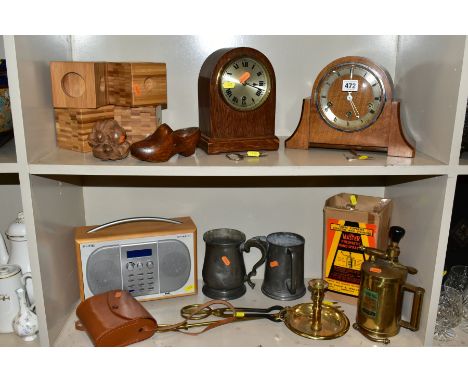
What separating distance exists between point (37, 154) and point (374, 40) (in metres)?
0.86

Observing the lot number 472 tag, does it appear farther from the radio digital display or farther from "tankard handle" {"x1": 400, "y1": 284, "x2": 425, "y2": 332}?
the radio digital display

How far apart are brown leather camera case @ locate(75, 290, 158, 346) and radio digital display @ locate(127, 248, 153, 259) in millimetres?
94

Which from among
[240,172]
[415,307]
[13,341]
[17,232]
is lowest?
[13,341]

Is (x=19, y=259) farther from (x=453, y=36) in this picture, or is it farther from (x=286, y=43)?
(x=453, y=36)

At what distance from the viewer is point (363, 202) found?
1.19 metres

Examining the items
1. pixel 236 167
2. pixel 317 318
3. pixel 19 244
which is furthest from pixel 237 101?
pixel 19 244

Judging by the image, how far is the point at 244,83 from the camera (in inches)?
40.6

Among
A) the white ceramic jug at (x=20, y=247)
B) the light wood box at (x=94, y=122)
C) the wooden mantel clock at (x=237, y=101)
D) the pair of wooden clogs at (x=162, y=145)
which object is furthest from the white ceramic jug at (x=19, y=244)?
the wooden mantel clock at (x=237, y=101)

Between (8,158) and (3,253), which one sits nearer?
(8,158)

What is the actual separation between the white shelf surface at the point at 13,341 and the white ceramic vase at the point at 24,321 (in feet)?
0.05

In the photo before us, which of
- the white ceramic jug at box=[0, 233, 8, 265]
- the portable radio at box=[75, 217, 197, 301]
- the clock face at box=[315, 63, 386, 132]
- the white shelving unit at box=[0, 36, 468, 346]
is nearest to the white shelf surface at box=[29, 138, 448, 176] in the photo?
the white shelving unit at box=[0, 36, 468, 346]

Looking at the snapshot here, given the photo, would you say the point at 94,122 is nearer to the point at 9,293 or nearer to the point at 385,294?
the point at 9,293

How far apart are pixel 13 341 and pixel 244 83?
81 centimetres

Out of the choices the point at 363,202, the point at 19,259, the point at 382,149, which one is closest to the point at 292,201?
the point at 363,202
